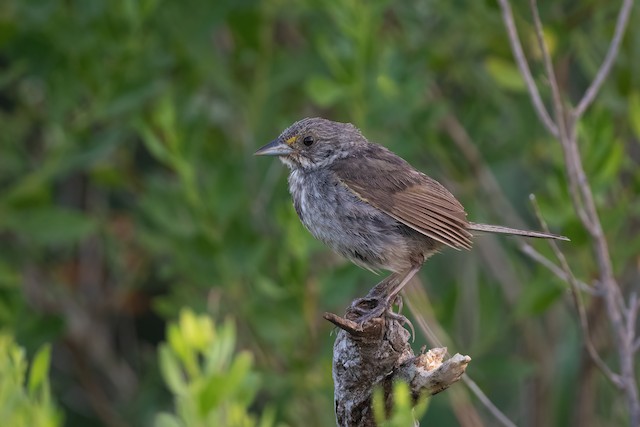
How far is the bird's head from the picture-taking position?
502 centimetres

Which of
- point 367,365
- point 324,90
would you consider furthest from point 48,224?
point 367,365

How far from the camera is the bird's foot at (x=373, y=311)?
386 centimetres

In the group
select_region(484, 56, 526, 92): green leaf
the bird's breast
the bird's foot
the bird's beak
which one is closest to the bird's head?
the bird's beak

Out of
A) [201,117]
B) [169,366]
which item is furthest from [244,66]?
[169,366]

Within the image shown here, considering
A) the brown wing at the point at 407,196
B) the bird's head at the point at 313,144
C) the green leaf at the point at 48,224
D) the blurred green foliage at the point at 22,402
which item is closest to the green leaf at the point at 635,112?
the brown wing at the point at 407,196

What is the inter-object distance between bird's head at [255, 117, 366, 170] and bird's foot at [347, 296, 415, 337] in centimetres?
84

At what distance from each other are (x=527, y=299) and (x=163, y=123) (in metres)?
1.88

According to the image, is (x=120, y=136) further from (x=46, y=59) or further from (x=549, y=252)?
(x=549, y=252)

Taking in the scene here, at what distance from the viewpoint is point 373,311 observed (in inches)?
155

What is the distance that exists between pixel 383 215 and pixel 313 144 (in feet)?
2.10

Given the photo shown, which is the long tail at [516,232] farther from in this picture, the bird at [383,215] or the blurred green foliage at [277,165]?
the blurred green foliage at [277,165]

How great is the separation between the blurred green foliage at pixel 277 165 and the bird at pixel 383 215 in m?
0.53

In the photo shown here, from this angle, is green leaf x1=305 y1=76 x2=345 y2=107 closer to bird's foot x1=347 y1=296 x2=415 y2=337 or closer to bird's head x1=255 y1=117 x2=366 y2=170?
bird's head x1=255 y1=117 x2=366 y2=170

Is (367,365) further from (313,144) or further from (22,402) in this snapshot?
(313,144)
